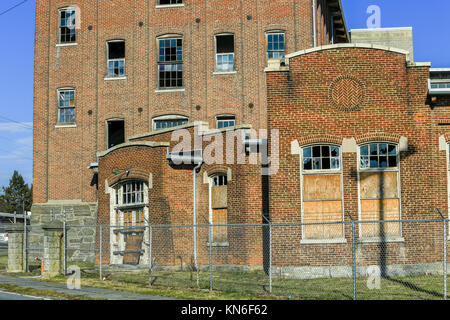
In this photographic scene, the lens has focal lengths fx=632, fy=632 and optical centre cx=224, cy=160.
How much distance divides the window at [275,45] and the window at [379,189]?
12536mm

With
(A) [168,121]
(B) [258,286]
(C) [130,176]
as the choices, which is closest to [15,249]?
(C) [130,176]

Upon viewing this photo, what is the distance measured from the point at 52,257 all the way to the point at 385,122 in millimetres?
12001

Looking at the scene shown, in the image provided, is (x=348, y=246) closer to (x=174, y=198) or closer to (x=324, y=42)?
(x=174, y=198)

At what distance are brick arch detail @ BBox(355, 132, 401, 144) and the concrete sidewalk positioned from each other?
8.21 metres

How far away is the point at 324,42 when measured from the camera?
116 feet

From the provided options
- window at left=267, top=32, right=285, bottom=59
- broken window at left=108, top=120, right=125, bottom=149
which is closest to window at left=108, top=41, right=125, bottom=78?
broken window at left=108, top=120, right=125, bottom=149

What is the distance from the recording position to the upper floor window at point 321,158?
19.9m

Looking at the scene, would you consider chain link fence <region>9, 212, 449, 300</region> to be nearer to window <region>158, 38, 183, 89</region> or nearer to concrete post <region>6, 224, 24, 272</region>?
concrete post <region>6, 224, 24, 272</region>

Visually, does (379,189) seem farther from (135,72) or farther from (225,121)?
(135,72)

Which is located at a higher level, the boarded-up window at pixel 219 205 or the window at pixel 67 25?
the window at pixel 67 25

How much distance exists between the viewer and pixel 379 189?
1958 cm

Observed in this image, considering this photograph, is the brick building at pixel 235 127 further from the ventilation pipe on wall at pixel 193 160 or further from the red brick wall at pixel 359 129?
the ventilation pipe on wall at pixel 193 160

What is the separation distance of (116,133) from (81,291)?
17.8 meters

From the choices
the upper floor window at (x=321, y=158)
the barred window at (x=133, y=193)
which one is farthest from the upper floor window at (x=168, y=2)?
the upper floor window at (x=321, y=158)
